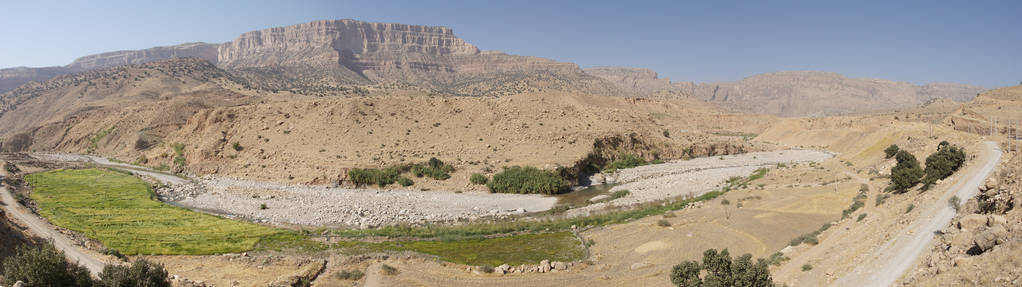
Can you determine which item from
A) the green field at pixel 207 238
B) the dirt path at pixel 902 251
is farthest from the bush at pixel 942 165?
the green field at pixel 207 238

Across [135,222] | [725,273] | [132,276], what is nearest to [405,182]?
[135,222]

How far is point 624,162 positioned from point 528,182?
18.2 m

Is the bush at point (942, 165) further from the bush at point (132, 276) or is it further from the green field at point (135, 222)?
the green field at point (135, 222)

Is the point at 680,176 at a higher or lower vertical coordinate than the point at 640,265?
lower

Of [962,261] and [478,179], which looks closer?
[962,261]

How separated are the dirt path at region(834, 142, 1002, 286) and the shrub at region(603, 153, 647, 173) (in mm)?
33355

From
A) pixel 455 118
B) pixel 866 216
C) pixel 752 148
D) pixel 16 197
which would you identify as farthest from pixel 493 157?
pixel 752 148

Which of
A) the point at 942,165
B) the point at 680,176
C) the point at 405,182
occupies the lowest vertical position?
the point at 405,182

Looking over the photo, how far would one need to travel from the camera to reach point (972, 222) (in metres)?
13.1

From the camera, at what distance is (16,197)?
31.7 m

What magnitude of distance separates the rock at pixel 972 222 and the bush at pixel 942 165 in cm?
1290

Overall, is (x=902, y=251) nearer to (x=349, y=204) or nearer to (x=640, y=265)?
(x=640, y=265)

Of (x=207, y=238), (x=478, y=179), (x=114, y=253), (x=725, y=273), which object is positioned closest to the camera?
(x=725, y=273)

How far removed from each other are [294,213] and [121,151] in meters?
55.3
